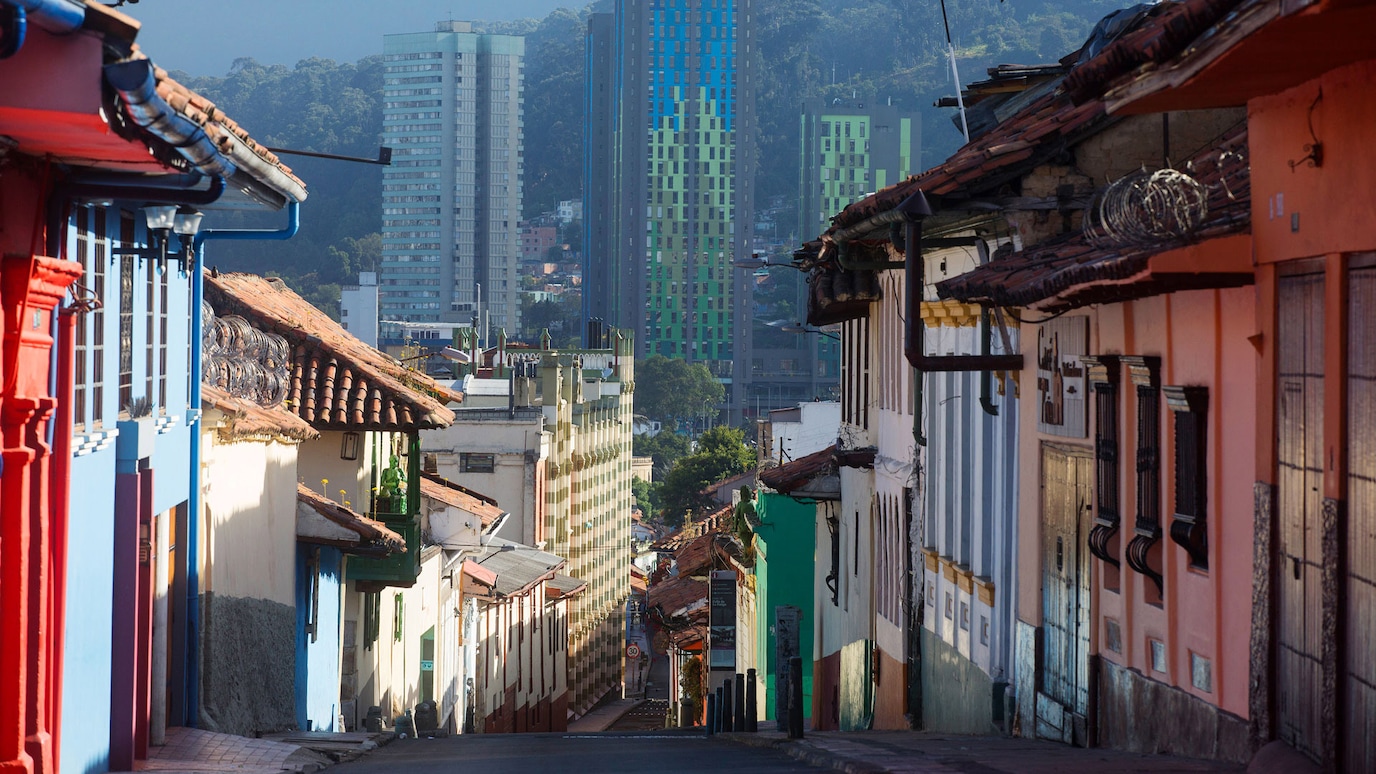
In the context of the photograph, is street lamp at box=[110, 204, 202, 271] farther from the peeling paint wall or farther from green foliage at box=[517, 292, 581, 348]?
green foliage at box=[517, 292, 581, 348]

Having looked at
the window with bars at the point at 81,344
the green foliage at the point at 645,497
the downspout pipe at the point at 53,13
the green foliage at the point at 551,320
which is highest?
the green foliage at the point at 551,320

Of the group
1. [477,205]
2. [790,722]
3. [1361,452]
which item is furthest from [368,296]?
[477,205]

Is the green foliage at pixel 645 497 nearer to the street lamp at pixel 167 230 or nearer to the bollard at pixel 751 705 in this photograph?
the bollard at pixel 751 705

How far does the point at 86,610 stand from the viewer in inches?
411

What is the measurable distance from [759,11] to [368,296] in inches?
5396

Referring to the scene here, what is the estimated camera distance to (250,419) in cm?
1571

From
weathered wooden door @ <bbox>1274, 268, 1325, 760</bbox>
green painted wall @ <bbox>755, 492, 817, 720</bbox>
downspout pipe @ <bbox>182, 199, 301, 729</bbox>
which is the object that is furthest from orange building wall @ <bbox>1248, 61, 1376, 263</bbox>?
green painted wall @ <bbox>755, 492, 817, 720</bbox>

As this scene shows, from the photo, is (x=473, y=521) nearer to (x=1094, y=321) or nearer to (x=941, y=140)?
(x=1094, y=321)

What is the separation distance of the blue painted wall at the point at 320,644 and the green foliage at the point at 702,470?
5797cm

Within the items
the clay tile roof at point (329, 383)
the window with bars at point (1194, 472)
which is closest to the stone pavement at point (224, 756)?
the window with bars at point (1194, 472)

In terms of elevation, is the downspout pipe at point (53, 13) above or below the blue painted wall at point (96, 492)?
above

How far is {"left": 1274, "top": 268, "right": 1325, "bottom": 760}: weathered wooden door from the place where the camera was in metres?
7.34

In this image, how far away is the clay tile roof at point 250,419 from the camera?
48.4 ft

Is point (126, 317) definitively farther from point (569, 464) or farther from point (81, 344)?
point (569, 464)
